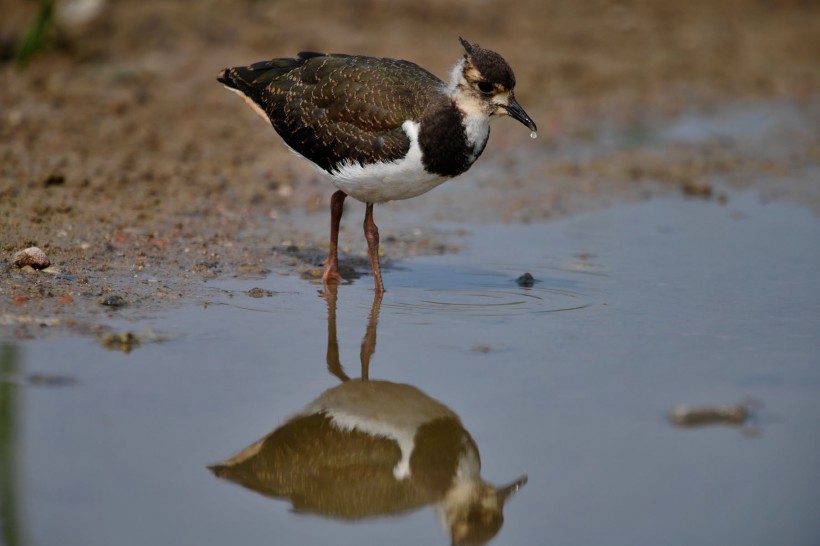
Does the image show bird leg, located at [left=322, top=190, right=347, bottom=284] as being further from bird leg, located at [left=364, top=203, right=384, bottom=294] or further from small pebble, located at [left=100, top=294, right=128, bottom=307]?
small pebble, located at [left=100, top=294, right=128, bottom=307]

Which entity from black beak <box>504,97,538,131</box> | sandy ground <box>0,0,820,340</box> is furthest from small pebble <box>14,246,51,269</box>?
black beak <box>504,97,538,131</box>

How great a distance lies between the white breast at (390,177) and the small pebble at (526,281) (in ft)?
3.28

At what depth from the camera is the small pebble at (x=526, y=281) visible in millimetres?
7465

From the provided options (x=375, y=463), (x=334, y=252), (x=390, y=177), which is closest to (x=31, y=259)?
(x=334, y=252)

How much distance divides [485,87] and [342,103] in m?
0.95

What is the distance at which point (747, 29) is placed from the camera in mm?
14406

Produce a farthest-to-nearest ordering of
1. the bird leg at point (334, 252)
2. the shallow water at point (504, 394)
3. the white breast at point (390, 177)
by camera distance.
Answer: the bird leg at point (334, 252)
the white breast at point (390, 177)
the shallow water at point (504, 394)

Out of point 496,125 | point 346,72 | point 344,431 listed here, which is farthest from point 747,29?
point 344,431

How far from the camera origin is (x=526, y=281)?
7.49 meters

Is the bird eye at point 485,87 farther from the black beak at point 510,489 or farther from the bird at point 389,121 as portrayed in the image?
the black beak at point 510,489

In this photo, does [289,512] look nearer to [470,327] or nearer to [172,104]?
[470,327]

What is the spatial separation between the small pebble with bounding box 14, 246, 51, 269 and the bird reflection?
2382 mm

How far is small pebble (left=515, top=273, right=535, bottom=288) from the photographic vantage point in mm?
7465

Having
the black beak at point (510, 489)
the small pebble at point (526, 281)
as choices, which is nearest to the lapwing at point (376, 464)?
the black beak at point (510, 489)
